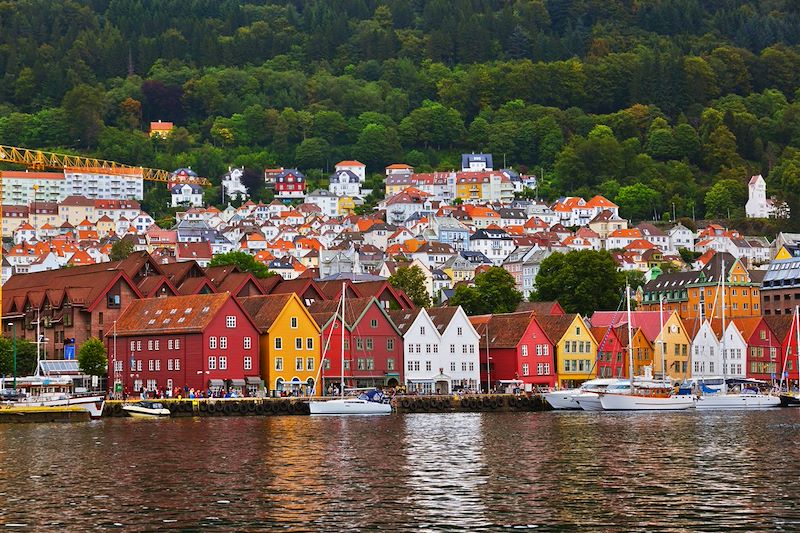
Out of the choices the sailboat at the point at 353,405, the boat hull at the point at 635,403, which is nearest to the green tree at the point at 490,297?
the boat hull at the point at 635,403

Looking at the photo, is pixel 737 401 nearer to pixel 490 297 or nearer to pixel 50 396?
pixel 490 297

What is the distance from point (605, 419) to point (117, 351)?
3369 centimetres

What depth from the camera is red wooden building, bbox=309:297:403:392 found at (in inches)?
3730

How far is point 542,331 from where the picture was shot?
102m

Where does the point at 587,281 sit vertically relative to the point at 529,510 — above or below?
above

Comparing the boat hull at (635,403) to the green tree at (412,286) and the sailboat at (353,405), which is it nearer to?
the sailboat at (353,405)

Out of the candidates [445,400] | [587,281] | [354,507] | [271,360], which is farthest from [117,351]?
[354,507]

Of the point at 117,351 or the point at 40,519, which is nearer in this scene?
the point at 40,519

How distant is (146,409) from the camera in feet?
269

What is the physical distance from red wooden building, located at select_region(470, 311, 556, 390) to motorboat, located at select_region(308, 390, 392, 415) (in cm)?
1736

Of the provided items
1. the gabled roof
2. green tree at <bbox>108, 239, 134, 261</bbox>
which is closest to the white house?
the gabled roof

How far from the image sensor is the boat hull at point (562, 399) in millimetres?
90938

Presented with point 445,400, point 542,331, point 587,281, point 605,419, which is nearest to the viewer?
point 605,419

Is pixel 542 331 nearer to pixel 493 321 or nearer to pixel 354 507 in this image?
pixel 493 321
